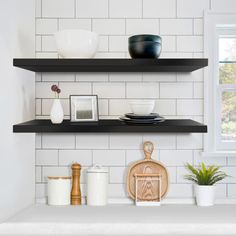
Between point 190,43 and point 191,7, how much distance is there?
22 centimetres

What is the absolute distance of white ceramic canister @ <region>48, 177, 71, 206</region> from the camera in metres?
2.51

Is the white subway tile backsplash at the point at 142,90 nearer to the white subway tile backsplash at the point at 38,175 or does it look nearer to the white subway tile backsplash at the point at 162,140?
the white subway tile backsplash at the point at 162,140

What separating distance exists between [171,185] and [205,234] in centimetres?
52

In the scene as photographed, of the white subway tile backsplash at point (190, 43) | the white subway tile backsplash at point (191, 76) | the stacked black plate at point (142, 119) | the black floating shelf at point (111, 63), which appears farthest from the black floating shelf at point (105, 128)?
the white subway tile backsplash at point (190, 43)

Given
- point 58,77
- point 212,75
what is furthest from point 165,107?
point 58,77

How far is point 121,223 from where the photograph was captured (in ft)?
7.02

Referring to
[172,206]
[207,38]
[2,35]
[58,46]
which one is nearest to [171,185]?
[172,206]

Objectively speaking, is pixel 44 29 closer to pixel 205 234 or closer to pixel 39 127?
pixel 39 127

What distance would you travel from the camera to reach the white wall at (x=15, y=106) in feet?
6.91

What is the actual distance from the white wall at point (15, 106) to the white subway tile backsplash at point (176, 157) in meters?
0.80

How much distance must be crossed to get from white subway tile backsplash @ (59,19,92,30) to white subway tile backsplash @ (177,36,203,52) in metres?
0.56

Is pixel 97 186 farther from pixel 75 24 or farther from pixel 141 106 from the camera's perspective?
pixel 75 24

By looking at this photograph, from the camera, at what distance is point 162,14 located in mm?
2580

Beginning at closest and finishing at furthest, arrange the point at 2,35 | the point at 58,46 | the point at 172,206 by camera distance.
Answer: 1. the point at 2,35
2. the point at 58,46
3. the point at 172,206
